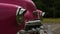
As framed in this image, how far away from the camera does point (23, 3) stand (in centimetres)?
762

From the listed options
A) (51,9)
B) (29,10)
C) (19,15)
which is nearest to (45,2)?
(51,9)

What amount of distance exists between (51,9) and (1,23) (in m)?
32.5

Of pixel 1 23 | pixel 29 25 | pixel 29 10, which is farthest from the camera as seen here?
pixel 29 10

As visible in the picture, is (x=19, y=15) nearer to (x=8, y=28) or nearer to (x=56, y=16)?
(x=8, y=28)

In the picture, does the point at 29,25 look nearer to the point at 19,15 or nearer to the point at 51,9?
the point at 19,15

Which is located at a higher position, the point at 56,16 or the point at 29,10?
the point at 29,10

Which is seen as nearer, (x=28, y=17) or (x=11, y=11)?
(x=11, y=11)

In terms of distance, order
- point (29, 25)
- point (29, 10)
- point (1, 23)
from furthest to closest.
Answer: point (29, 10) < point (29, 25) < point (1, 23)

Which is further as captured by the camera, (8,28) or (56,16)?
(56,16)

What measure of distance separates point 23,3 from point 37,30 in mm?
851

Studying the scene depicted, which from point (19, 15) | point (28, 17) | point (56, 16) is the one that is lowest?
point (56, 16)

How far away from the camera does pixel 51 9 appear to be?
35750 mm

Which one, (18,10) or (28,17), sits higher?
(18,10)

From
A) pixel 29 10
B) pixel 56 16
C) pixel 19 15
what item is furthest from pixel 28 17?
pixel 56 16
